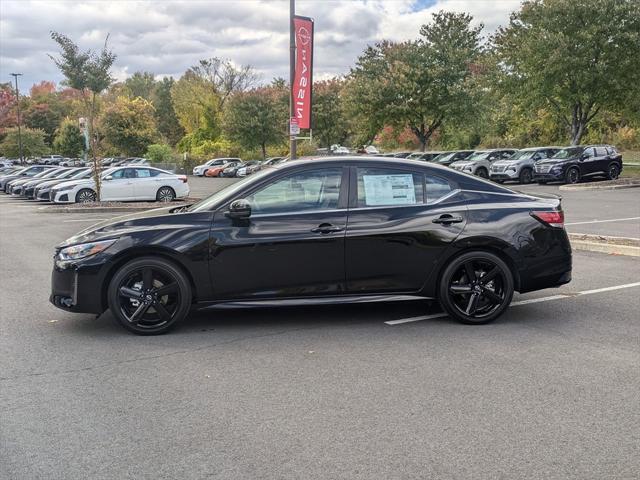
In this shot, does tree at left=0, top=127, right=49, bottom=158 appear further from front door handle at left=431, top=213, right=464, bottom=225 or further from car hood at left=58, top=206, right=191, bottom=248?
front door handle at left=431, top=213, right=464, bottom=225

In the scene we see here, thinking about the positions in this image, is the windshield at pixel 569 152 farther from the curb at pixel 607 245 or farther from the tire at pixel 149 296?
the tire at pixel 149 296

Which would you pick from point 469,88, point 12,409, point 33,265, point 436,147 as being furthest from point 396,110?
point 12,409

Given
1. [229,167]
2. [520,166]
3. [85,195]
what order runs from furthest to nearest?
[229,167] → [520,166] → [85,195]

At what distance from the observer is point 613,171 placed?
28906mm

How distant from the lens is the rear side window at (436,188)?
6.15 metres

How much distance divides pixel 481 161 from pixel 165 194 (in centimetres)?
1722

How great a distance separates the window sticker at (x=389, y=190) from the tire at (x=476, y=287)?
2.49 feet

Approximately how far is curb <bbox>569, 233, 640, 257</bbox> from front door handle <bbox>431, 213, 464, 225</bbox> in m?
4.82

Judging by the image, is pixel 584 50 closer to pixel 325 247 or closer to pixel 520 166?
pixel 520 166

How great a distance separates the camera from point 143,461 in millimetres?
3424

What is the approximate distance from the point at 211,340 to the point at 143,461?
2.25 m

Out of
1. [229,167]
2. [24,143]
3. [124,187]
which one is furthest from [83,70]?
[24,143]

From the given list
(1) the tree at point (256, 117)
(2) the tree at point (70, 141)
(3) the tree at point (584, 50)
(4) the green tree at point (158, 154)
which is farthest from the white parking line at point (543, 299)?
(2) the tree at point (70, 141)

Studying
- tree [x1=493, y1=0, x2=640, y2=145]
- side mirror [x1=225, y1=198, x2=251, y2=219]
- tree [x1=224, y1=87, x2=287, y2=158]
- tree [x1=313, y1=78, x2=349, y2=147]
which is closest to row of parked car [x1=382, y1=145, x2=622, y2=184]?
tree [x1=493, y1=0, x2=640, y2=145]
